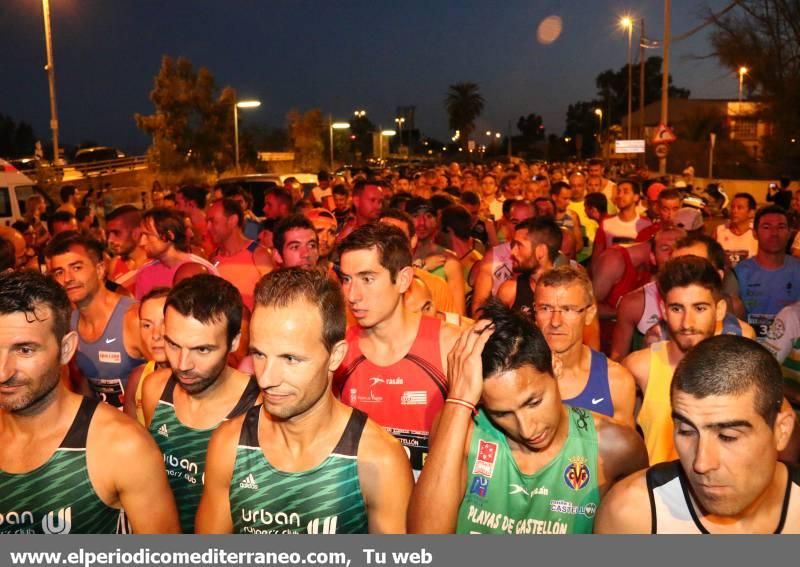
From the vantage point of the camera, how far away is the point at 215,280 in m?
4.52

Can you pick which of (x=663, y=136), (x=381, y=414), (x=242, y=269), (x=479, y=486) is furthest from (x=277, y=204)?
(x=663, y=136)

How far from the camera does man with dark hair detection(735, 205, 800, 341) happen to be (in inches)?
308

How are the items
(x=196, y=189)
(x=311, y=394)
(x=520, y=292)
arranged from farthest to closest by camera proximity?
(x=196, y=189), (x=520, y=292), (x=311, y=394)

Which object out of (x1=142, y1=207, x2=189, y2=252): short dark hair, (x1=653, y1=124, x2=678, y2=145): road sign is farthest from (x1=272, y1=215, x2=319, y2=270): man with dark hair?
(x1=653, y1=124, x2=678, y2=145): road sign

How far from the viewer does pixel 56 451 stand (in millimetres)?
3512

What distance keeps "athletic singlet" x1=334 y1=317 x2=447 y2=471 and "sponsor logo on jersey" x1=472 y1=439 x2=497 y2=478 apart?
3.64 feet

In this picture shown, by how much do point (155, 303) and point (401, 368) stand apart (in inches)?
64.3

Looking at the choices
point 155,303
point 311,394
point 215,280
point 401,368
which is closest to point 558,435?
point 311,394

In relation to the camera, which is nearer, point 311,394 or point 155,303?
point 311,394

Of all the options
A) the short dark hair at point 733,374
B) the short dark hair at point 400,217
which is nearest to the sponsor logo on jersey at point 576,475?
the short dark hair at point 733,374

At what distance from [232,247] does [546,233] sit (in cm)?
341

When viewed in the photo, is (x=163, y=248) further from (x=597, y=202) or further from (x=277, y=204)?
(x=597, y=202)

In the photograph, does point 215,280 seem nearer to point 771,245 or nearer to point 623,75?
point 771,245

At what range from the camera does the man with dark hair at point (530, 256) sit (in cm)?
700
